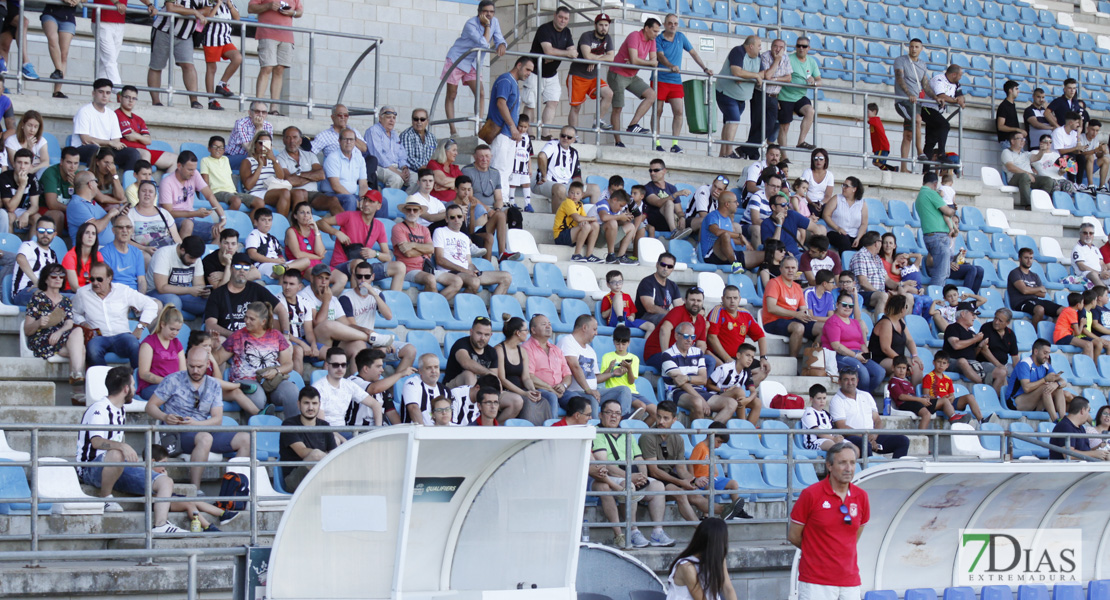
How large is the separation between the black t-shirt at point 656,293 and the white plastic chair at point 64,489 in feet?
19.4

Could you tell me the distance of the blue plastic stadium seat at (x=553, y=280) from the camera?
1374cm

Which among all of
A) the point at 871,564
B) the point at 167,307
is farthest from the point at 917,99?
the point at 167,307

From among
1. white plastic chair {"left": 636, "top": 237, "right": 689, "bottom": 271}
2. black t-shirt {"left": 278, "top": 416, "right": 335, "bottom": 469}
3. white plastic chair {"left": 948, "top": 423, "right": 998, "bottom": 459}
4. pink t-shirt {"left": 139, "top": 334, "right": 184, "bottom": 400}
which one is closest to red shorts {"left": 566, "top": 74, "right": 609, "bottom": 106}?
white plastic chair {"left": 636, "top": 237, "right": 689, "bottom": 271}

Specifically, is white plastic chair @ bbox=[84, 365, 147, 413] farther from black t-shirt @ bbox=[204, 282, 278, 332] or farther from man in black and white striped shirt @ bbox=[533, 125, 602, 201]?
man in black and white striped shirt @ bbox=[533, 125, 602, 201]

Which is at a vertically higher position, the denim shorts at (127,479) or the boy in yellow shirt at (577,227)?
the boy in yellow shirt at (577,227)

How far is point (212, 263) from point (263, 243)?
63 centimetres

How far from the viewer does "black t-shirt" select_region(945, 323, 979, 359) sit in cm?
1467

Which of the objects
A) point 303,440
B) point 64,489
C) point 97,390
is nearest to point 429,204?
point 303,440

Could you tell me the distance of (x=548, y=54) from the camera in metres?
16.5

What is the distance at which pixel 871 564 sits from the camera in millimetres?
10000

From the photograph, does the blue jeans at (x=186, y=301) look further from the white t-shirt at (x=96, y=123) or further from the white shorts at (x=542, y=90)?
the white shorts at (x=542, y=90)

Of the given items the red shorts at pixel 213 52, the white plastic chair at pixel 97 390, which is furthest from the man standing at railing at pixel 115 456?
the red shorts at pixel 213 52

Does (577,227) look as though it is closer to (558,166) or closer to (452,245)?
(558,166)

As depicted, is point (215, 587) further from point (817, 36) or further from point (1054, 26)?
point (1054, 26)
